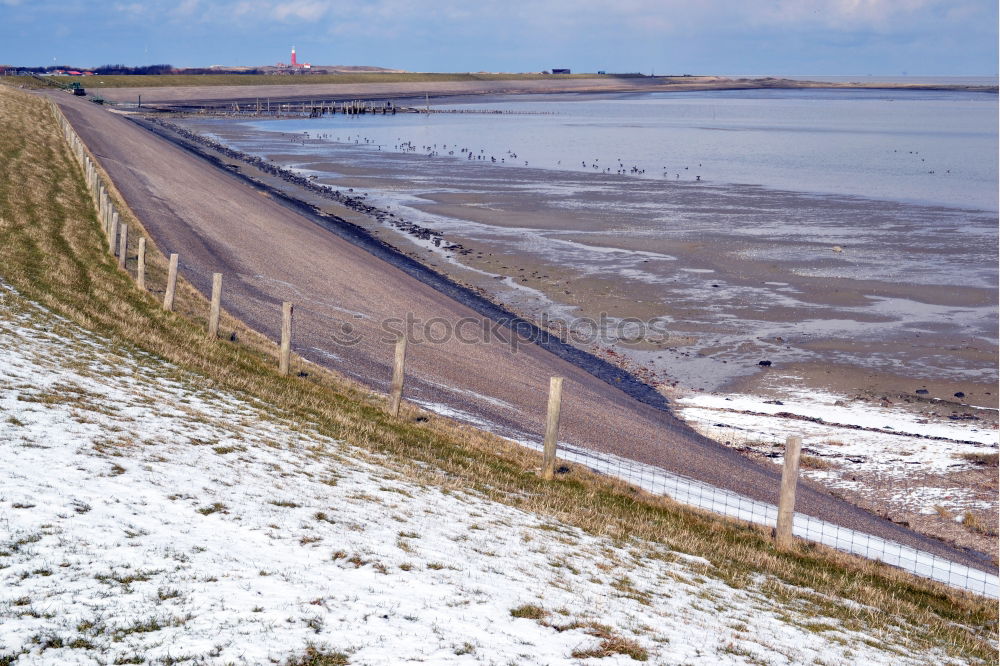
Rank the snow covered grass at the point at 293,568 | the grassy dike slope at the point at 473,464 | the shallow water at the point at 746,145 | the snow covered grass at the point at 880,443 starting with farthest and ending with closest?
the shallow water at the point at 746,145 → the snow covered grass at the point at 880,443 → the grassy dike slope at the point at 473,464 → the snow covered grass at the point at 293,568

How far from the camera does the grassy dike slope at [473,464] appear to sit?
1120 centimetres

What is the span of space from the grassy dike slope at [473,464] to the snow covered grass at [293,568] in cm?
50

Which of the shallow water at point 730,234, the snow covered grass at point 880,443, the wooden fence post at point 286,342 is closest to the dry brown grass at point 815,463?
the snow covered grass at point 880,443

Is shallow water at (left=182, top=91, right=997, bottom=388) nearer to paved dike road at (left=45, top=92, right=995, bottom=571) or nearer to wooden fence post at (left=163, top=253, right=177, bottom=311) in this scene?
paved dike road at (left=45, top=92, right=995, bottom=571)

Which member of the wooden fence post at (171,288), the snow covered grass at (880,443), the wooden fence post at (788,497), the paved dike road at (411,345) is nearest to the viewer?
the wooden fence post at (788,497)

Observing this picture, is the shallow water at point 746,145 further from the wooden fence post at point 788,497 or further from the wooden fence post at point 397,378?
the wooden fence post at point 397,378

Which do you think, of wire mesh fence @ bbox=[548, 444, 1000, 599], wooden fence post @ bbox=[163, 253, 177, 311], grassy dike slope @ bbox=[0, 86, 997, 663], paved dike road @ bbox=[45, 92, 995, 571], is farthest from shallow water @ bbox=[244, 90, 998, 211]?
wooden fence post @ bbox=[163, 253, 177, 311]

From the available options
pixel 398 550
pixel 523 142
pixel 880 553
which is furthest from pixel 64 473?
pixel 523 142

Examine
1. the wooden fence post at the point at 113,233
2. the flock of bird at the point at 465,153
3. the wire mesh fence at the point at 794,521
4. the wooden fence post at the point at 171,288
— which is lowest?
the wire mesh fence at the point at 794,521

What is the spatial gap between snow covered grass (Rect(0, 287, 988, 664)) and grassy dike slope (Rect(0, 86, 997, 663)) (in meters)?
0.50

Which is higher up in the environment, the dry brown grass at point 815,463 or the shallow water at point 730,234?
the shallow water at point 730,234

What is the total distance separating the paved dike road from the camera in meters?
18.9
